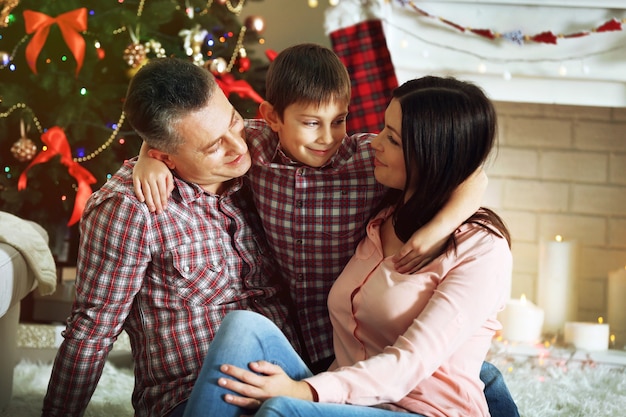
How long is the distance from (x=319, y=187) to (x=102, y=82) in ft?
4.63

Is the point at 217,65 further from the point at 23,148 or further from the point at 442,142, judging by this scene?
the point at 442,142

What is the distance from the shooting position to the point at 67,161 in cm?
267

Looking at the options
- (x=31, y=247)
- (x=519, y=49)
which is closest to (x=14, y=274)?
(x=31, y=247)

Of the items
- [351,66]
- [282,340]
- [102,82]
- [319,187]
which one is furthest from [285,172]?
[102,82]

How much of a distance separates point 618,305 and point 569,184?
50 cm

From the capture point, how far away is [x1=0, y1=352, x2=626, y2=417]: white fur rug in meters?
2.20

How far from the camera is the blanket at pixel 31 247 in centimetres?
195

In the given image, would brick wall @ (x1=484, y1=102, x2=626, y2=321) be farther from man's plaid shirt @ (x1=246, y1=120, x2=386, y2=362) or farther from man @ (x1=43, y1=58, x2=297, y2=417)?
man @ (x1=43, y1=58, x2=297, y2=417)

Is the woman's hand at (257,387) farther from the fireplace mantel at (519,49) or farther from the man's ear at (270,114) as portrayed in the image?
the fireplace mantel at (519,49)

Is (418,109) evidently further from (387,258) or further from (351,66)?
(351,66)

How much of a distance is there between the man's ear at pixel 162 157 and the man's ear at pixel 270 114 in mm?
220

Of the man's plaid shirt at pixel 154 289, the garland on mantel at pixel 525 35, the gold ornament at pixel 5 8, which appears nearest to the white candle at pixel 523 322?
the garland on mantel at pixel 525 35

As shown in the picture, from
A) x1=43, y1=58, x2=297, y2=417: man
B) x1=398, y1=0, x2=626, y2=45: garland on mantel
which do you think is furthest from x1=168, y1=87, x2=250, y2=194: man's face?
x1=398, y1=0, x2=626, y2=45: garland on mantel

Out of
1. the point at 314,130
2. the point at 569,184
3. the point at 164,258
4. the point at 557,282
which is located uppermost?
the point at 314,130
